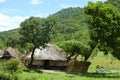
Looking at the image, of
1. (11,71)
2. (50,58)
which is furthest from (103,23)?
(11,71)

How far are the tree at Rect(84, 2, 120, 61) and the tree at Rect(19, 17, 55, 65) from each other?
6.49 m

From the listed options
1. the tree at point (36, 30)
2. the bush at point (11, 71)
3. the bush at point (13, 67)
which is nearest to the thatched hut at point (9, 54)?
the tree at point (36, 30)

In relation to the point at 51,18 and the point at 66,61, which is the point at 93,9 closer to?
the point at 51,18

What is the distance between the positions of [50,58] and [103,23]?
626 inches

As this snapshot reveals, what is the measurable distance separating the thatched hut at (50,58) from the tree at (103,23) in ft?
40.9

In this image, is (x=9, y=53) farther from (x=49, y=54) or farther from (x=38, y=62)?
(x=49, y=54)

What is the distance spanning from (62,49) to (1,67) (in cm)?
3473

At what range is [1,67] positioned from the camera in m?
35.6

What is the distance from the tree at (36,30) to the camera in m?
56.3

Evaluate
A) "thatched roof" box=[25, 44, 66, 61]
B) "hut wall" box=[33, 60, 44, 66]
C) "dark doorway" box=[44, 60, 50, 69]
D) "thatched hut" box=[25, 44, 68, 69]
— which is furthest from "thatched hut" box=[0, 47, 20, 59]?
"thatched roof" box=[25, 44, 66, 61]

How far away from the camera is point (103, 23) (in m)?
53.0

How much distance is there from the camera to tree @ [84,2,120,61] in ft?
175

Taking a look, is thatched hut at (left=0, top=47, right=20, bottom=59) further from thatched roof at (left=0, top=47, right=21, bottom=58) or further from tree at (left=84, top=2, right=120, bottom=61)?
tree at (left=84, top=2, right=120, bottom=61)

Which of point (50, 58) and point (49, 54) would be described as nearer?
point (50, 58)
